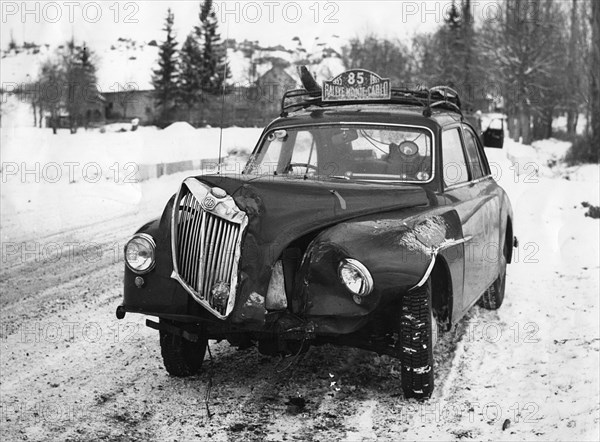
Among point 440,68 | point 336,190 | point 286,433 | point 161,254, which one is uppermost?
point 440,68

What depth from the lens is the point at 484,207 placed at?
6531 millimetres

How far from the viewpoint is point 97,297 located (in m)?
Result: 7.60

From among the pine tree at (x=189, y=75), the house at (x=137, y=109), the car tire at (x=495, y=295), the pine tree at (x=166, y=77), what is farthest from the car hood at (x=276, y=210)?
the house at (x=137, y=109)

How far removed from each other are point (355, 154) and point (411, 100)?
3.29 ft

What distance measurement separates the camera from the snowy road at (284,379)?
4.43 m

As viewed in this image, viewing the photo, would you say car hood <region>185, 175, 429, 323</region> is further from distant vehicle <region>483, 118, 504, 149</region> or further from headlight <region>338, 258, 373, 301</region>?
distant vehicle <region>483, 118, 504, 149</region>

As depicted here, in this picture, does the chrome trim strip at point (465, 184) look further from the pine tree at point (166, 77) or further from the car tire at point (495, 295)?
the pine tree at point (166, 77)

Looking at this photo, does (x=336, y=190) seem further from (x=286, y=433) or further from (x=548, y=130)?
(x=548, y=130)

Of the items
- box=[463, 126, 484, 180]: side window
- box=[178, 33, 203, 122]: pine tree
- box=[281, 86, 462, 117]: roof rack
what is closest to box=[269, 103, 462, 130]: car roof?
box=[281, 86, 462, 117]: roof rack

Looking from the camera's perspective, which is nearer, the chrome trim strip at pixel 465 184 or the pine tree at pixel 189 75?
the chrome trim strip at pixel 465 184

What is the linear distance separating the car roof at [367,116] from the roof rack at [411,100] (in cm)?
5

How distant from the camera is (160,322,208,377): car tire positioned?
521 centimetres

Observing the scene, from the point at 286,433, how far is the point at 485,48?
177 ft

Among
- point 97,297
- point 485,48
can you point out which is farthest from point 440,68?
point 97,297
